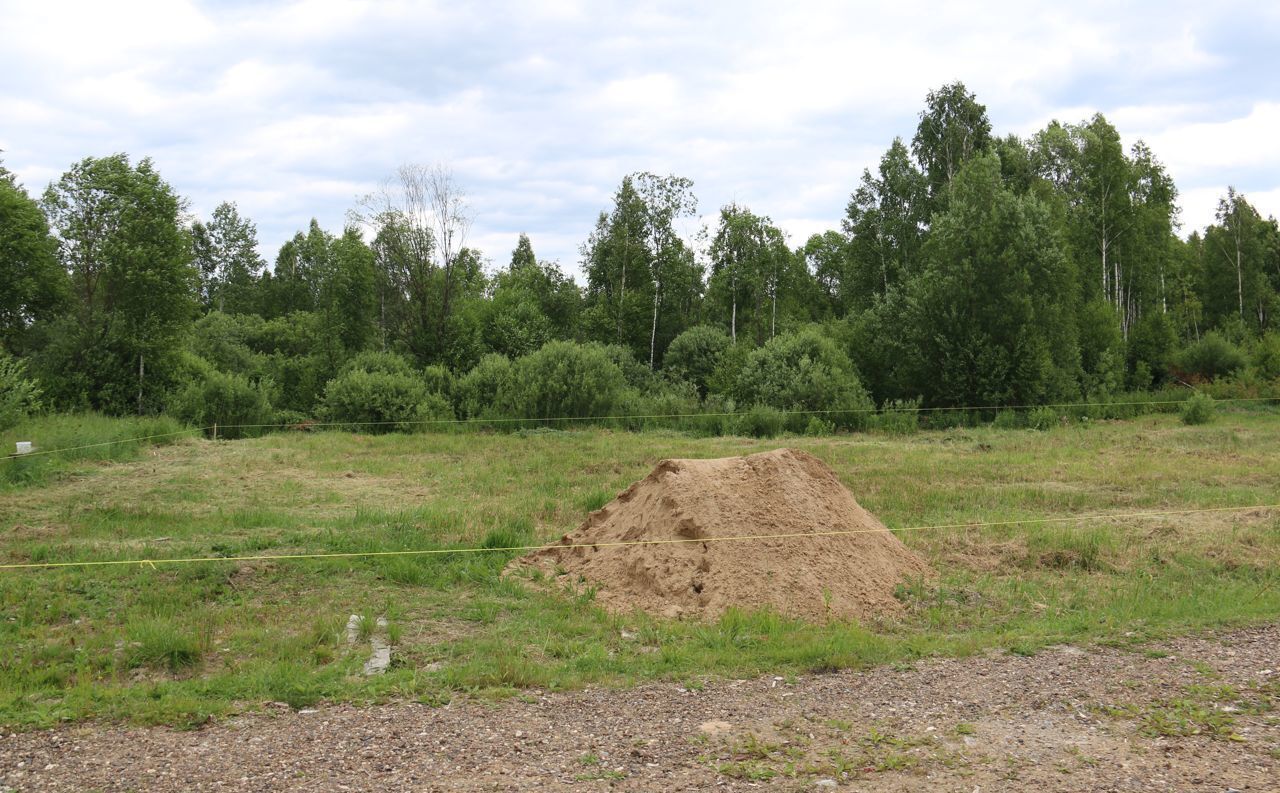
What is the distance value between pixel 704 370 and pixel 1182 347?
24.7 m

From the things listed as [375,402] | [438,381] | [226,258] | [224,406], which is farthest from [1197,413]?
[226,258]

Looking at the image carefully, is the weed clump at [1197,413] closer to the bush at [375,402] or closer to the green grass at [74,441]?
the bush at [375,402]

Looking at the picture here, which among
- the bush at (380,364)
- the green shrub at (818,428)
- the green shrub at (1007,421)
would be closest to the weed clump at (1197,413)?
the green shrub at (1007,421)

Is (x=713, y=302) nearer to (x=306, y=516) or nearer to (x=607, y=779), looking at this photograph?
(x=306, y=516)

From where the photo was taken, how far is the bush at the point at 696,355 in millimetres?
40406

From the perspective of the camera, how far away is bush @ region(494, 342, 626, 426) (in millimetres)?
28406

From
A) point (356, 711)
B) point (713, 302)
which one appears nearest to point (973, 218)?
point (713, 302)

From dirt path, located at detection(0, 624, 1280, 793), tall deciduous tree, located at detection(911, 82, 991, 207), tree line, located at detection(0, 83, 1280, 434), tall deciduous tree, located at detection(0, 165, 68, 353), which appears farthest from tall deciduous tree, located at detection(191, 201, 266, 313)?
dirt path, located at detection(0, 624, 1280, 793)

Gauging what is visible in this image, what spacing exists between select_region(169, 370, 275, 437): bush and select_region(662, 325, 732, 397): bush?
19.1 metres

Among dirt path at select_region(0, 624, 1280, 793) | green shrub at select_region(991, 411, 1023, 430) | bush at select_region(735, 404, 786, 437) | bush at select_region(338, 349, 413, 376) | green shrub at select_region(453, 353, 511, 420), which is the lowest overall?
dirt path at select_region(0, 624, 1280, 793)

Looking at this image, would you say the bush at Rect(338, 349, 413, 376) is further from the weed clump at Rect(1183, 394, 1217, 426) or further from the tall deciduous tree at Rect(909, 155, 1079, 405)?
the weed clump at Rect(1183, 394, 1217, 426)

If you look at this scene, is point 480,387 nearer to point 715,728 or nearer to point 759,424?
point 759,424

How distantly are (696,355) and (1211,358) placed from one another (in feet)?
77.6

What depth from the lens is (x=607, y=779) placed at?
4547mm
